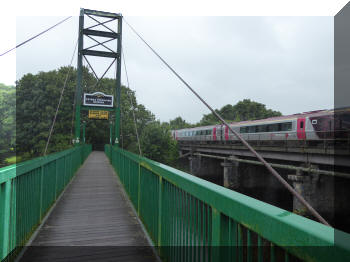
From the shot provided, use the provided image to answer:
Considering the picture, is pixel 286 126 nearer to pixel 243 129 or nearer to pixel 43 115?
pixel 243 129

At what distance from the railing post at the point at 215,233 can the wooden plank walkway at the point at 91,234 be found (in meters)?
2.12

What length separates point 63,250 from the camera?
404 cm

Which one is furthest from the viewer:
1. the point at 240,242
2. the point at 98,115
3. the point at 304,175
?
the point at 98,115

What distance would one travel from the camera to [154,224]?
14.0ft

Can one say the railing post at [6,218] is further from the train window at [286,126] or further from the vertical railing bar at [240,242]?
the train window at [286,126]

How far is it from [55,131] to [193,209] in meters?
55.1

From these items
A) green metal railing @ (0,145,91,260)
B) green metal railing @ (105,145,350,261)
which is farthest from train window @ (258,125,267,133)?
green metal railing @ (105,145,350,261)

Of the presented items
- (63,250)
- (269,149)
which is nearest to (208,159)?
(269,149)

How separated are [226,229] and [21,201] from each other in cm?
346

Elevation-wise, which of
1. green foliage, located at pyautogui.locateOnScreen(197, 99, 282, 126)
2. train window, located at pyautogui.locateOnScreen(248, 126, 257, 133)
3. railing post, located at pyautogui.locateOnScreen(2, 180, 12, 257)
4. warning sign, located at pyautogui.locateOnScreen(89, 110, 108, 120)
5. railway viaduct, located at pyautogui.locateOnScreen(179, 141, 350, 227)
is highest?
green foliage, located at pyautogui.locateOnScreen(197, 99, 282, 126)

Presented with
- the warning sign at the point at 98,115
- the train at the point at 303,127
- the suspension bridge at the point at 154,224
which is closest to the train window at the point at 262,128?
the train at the point at 303,127

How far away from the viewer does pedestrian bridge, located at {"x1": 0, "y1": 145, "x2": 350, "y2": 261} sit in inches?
51.3

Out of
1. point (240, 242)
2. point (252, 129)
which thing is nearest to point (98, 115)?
point (252, 129)

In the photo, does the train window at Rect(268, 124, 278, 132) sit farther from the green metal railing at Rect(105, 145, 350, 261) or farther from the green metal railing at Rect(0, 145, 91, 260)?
the green metal railing at Rect(105, 145, 350, 261)
